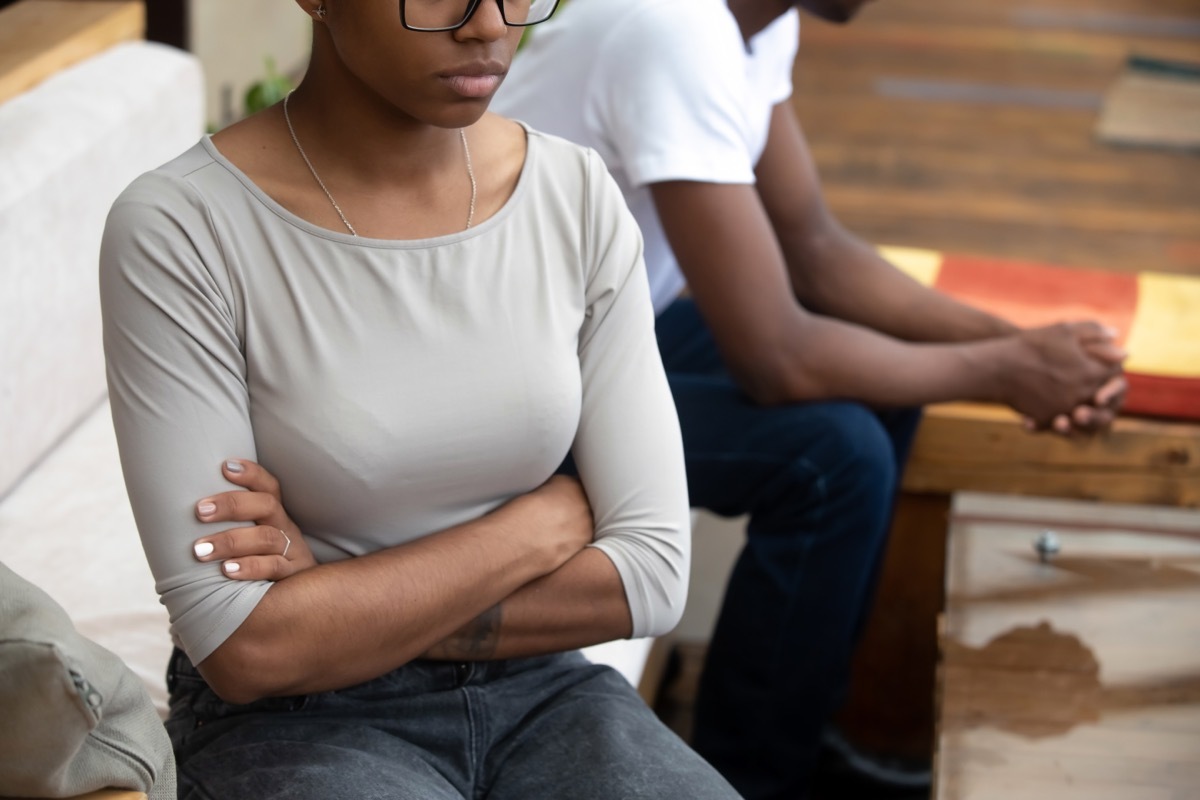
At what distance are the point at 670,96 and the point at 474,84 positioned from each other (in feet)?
1.99

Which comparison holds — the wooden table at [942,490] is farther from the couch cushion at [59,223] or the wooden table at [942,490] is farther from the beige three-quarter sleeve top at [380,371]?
the couch cushion at [59,223]

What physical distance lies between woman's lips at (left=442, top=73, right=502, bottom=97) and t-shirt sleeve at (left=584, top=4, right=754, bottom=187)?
575 mm

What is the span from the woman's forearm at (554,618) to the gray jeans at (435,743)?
0.09 ft

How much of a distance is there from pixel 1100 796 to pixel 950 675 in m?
0.22

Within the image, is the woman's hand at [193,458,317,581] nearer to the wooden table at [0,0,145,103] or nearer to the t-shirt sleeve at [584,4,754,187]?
the t-shirt sleeve at [584,4,754,187]

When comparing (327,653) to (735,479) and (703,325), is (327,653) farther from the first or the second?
(703,325)

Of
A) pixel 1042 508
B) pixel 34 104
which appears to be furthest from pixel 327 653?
pixel 1042 508

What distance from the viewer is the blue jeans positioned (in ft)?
5.99

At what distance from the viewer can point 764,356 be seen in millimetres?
1799

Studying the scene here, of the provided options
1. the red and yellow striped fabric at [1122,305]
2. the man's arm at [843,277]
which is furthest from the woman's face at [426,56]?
the red and yellow striped fabric at [1122,305]

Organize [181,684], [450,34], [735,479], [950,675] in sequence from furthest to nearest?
[735,479], [950,675], [181,684], [450,34]

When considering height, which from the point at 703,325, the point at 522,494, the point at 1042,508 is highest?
the point at 522,494

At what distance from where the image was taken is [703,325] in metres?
2.17

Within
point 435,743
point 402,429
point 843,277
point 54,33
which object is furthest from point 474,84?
point 54,33
